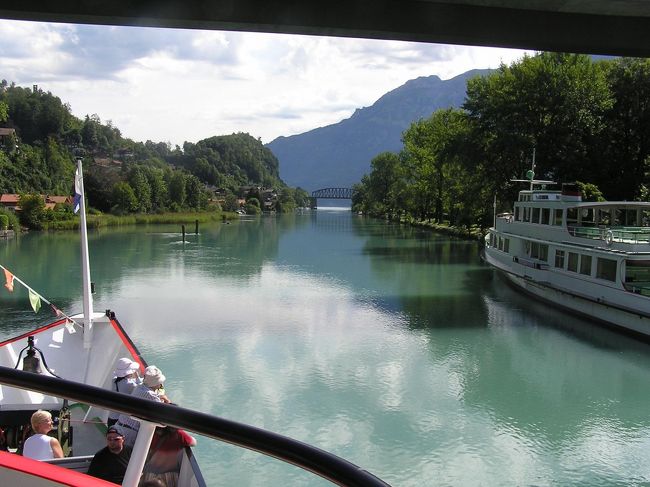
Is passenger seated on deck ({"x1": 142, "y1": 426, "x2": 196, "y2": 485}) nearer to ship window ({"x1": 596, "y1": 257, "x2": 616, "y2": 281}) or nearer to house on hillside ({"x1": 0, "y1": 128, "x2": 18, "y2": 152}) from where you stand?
ship window ({"x1": 596, "y1": 257, "x2": 616, "y2": 281})

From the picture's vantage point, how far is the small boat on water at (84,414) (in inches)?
Answer: 70.7

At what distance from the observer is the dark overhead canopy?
7.88 metres

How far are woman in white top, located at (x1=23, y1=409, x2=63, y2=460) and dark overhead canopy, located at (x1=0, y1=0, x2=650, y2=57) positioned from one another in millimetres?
5200

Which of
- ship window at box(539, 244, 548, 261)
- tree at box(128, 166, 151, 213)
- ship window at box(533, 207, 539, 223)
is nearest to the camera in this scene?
ship window at box(539, 244, 548, 261)

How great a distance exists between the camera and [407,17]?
853cm

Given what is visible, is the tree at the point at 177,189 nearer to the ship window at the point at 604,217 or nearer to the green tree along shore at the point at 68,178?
the green tree along shore at the point at 68,178

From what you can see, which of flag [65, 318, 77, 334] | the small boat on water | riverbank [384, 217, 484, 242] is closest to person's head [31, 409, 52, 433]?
the small boat on water

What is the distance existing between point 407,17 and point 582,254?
17.6 metres

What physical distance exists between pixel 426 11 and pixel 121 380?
6.88 meters

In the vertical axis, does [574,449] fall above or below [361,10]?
below

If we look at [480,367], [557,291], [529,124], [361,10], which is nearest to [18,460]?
[361,10]

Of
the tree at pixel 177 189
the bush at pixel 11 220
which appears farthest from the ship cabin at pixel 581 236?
the tree at pixel 177 189

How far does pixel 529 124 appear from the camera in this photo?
43594 mm

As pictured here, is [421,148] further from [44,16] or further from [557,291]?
[44,16]
